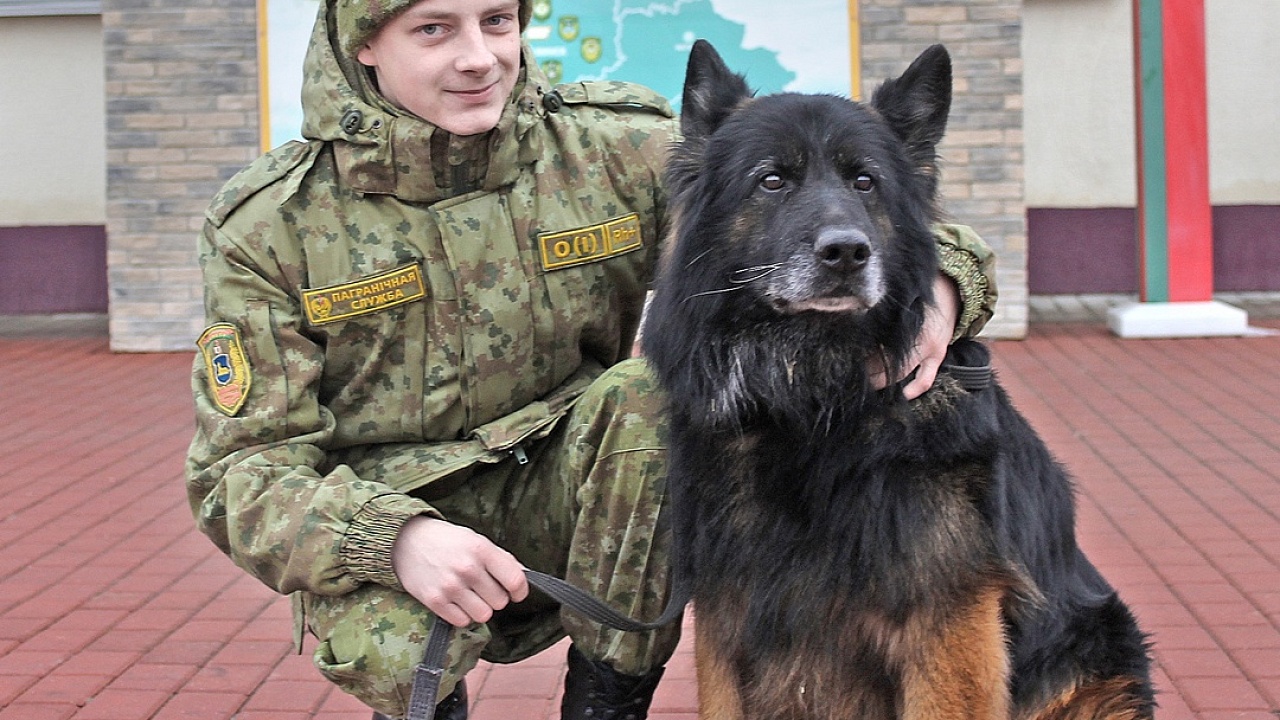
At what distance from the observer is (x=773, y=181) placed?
267 cm

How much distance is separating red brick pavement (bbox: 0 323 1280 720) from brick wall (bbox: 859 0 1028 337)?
0.79 meters

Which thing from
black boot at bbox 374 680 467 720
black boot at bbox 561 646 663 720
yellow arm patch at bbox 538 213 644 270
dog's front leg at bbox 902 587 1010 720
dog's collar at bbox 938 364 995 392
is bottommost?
black boot at bbox 374 680 467 720

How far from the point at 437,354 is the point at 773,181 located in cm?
85

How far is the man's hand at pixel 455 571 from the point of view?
99.8 inches

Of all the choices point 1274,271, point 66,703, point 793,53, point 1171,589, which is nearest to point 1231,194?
point 1274,271

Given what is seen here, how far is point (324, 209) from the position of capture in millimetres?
2936

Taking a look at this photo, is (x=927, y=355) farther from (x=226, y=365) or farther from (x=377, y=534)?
(x=226, y=365)

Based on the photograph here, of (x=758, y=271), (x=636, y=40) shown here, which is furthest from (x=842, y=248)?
(x=636, y=40)

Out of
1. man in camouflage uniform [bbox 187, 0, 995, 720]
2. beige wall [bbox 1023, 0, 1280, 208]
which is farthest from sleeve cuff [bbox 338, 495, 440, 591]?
beige wall [bbox 1023, 0, 1280, 208]

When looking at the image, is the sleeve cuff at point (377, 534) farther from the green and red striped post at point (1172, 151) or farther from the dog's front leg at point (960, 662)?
the green and red striped post at point (1172, 151)

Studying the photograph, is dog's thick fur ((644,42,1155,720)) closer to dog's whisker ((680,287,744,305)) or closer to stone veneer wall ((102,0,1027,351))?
dog's whisker ((680,287,744,305))

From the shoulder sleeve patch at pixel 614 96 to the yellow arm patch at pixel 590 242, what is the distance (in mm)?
303

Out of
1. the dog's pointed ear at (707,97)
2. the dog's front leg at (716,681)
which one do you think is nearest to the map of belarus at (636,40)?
the dog's pointed ear at (707,97)

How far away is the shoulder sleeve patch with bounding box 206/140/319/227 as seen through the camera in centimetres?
290
